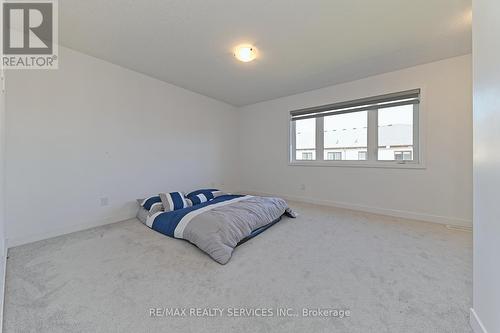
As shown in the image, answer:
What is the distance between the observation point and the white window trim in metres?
2.90

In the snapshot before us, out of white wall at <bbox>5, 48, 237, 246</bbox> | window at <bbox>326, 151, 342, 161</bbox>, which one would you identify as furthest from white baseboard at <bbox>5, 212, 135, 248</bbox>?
window at <bbox>326, 151, 342, 161</bbox>

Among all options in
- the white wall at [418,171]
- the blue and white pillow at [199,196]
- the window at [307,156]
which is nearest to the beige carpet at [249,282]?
the white wall at [418,171]

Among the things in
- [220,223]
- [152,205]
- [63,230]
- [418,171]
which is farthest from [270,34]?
[63,230]

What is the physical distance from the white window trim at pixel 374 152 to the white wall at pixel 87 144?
6.87ft

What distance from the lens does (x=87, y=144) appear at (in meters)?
2.66

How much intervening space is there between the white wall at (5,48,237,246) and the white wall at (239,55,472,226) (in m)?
2.22

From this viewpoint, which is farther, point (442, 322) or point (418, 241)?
point (418, 241)

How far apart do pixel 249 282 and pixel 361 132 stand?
317 cm

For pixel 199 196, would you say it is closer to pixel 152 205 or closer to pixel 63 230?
pixel 152 205

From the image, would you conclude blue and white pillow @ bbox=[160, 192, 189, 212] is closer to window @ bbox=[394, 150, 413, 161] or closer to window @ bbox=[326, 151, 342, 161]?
window @ bbox=[326, 151, 342, 161]

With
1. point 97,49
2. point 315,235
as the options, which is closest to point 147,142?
point 97,49

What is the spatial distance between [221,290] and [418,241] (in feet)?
7.12

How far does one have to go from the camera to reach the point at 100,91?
2.78m

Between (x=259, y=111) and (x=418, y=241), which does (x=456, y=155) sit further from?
(x=259, y=111)
